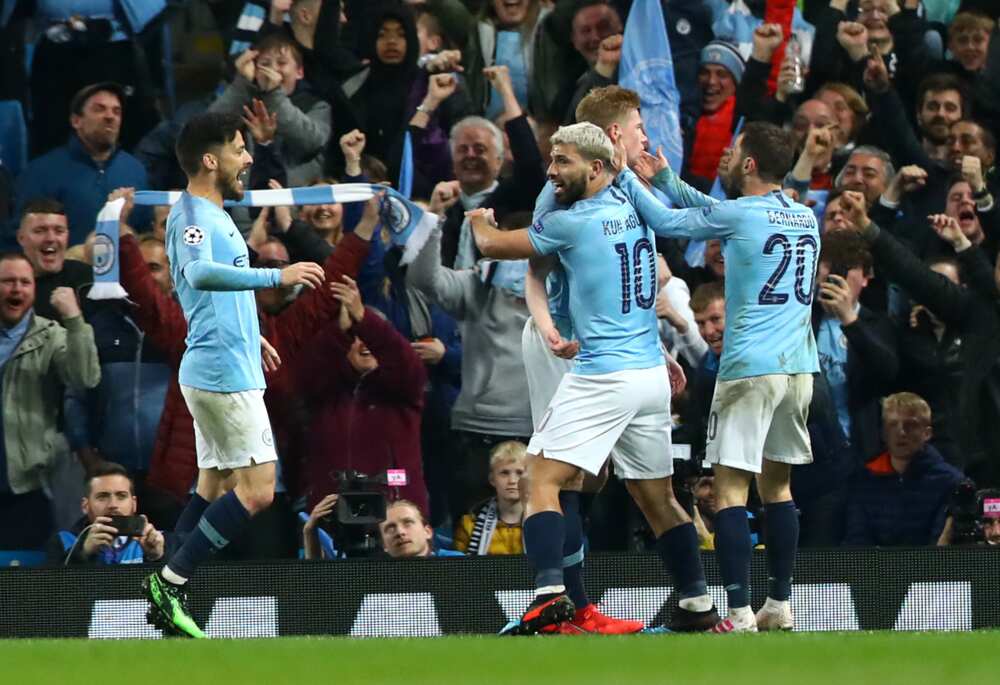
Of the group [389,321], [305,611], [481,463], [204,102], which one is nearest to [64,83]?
[204,102]

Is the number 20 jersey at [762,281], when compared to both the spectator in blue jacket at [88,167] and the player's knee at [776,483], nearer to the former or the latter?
the player's knee at [776,483]

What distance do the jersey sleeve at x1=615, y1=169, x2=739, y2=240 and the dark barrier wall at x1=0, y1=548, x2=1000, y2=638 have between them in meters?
1.77

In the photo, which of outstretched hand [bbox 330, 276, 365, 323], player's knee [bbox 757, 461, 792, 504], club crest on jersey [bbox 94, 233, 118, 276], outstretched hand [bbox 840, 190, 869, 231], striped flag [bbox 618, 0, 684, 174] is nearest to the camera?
player's knee [bbox 757, 461, 792, 504]

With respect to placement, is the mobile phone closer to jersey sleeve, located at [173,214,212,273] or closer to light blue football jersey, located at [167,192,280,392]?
light blue football jersey, located at [167,192,280,392]

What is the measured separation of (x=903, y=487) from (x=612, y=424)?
10.1 ft

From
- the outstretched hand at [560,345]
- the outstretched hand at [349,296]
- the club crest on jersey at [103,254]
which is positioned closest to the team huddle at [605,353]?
the outstretched hand at [560,345]

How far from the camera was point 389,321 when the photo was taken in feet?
35.8

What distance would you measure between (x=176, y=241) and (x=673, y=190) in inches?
81.0

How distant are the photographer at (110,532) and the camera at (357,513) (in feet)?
2.54

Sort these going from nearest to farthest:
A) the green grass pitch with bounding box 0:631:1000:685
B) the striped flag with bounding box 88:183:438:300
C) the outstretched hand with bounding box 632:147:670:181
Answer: the green grass pitch with bounding box 0:631:1000:685, the outstretched hand with bounding box 632:147:670:181, the striped flag with bounding box 88:183:438:300

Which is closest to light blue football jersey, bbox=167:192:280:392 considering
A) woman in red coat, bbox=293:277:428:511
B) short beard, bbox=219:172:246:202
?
short beard, bbox=219:172:246:202

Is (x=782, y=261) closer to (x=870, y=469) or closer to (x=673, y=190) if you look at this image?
(x=673, y=190)

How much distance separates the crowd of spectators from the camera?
10445 mm

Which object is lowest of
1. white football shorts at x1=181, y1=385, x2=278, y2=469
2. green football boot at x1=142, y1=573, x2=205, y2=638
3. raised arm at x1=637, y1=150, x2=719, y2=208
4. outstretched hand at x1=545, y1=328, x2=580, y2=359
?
green football boot at x1=142, y1=573, x2=205, y2=638
